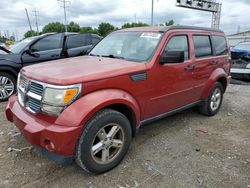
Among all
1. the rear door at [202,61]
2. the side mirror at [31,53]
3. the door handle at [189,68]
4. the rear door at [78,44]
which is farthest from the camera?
the rear door at [78,44]

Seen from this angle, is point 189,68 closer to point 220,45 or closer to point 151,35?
point 151,35

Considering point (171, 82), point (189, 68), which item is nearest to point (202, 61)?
point (189, 68)

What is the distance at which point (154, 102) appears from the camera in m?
3.83

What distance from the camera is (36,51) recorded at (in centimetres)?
700

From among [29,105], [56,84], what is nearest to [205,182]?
[56,84]

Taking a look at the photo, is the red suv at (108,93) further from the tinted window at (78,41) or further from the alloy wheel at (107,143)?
the tinted window at (78,41)

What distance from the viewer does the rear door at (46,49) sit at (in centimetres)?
676

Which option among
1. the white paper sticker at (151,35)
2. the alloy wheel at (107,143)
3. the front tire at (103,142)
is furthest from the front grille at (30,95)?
the white paper sticker at (151,35)

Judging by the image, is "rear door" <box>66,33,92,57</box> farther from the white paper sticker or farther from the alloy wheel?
the alloy wheel

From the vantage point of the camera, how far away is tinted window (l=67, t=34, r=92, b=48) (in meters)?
7.82

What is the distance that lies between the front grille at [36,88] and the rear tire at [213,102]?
3.42m

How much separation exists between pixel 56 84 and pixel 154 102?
1.59 meters

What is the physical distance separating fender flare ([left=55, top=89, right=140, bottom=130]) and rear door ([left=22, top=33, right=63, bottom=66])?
4.37m

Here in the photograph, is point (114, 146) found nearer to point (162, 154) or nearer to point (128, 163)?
point (128, 163)
